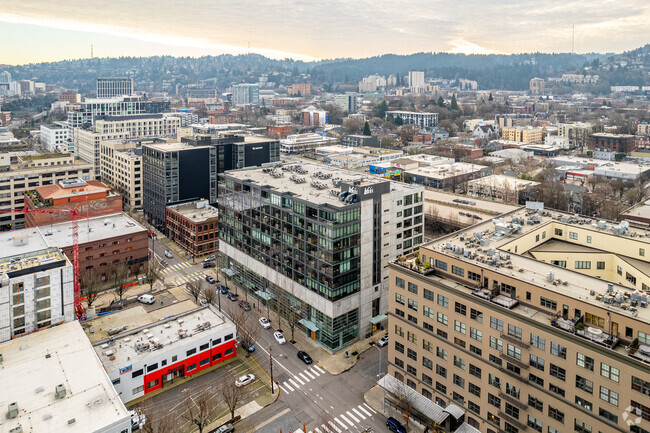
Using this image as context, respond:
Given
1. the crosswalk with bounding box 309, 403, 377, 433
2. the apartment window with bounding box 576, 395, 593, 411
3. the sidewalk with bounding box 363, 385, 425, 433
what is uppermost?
the apartment window with bounding box 576, 395, 593, 411

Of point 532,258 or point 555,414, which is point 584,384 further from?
point 532,258

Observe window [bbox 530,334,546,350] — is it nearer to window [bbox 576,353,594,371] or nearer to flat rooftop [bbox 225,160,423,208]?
window [bbox 576,353,594,371]

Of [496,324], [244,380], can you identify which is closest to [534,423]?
[496,324]

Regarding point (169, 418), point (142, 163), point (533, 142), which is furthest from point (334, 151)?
point (169, 418)

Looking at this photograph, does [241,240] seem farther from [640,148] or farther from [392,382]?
[640,148]

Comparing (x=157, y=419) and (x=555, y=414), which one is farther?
(x=157, y=419)

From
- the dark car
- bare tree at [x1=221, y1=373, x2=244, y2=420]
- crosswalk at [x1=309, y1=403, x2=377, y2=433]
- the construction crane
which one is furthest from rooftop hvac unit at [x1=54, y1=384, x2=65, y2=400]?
the dark car
